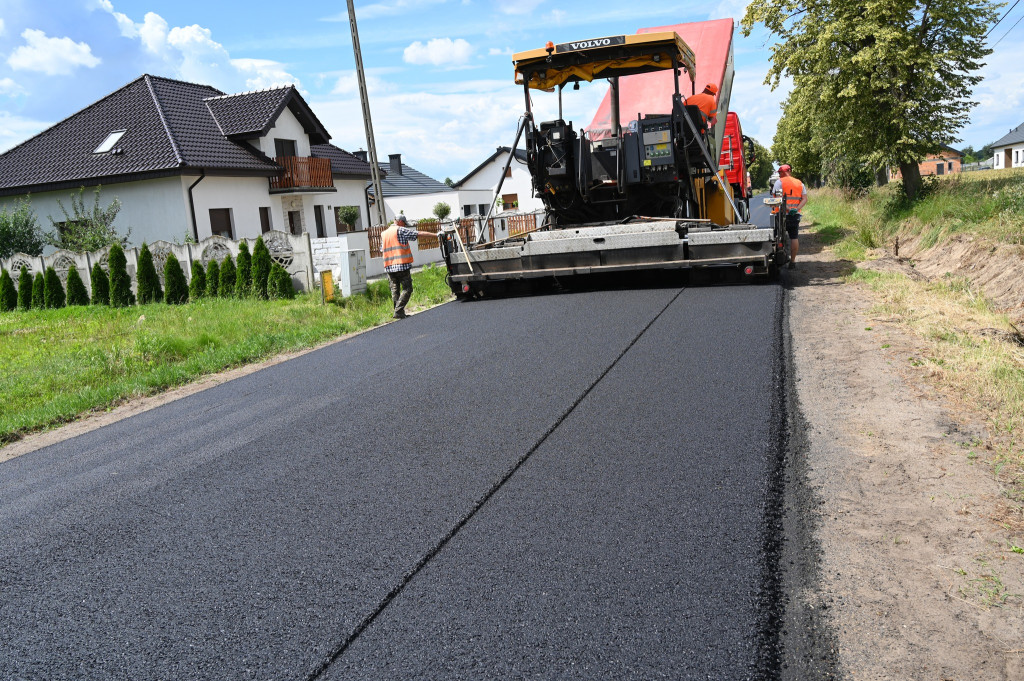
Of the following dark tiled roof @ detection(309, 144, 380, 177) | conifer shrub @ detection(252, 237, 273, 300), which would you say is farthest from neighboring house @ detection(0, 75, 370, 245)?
conifer shrub @ detection(252, 237, 273, 300)

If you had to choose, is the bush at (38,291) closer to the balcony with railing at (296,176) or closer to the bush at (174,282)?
the bush at (174,282)

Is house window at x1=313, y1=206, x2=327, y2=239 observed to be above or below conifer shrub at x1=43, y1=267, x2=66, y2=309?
above

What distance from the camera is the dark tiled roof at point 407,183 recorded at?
4728 centimetres

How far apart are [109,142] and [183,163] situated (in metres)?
3.80

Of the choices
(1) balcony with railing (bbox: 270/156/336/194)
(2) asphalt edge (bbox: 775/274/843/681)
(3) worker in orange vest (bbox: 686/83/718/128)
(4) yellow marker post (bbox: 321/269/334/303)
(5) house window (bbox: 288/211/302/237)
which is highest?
(1) balcony with railing (bbox: 270/156/336/194)

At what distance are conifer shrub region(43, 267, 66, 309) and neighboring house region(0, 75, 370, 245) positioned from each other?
4.34m

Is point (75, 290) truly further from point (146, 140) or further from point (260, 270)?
point (146, 140)

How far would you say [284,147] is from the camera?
26234 mm

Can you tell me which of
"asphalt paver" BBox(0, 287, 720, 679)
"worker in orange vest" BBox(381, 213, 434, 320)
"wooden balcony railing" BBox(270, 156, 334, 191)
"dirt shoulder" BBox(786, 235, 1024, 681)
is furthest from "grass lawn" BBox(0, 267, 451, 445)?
"wooden balcony railing" BBox(270, 156, 334, 191)

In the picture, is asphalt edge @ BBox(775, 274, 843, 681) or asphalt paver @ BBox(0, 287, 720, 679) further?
asphalt paver @ BBox(0, 287, 720, 679)

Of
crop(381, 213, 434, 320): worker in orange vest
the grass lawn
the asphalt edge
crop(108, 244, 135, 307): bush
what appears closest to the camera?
the asphalt edge

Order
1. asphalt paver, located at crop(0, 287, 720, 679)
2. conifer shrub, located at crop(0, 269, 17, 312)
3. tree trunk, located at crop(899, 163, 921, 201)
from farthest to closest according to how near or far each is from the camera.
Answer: tree trunk, located at crop(899, 163, 921, 201) < conifer shrub, located at crop(0, 269, 17, 312) < asphalt paver, located at crop(0, 287, 720, 679)

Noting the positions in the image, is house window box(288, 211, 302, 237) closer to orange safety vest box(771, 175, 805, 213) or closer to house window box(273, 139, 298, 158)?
house window box(273, 139, 298, 158)

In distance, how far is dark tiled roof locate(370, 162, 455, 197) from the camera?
4728 cm
